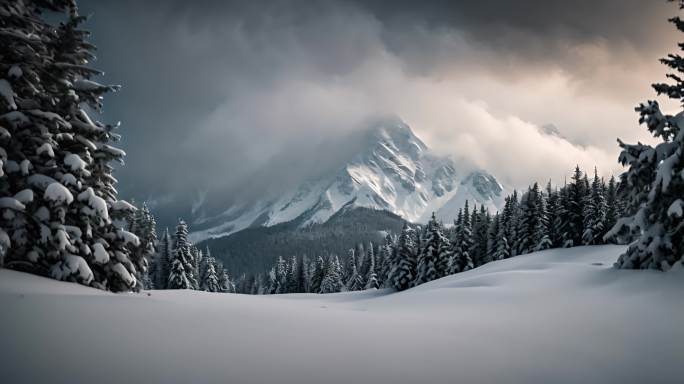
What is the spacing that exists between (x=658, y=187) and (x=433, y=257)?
42.1 meters

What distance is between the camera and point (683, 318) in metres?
7.56

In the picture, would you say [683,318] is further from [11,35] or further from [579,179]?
[579,179]

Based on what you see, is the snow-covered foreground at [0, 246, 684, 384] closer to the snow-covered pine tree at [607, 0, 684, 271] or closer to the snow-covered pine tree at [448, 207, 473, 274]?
the snow-covered pine tree at [607, 0, 684, 271]

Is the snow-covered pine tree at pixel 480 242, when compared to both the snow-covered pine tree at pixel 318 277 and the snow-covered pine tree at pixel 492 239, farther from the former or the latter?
the snow-covered pine tree at pixel 318 277

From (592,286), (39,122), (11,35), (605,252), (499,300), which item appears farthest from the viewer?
(605,252)

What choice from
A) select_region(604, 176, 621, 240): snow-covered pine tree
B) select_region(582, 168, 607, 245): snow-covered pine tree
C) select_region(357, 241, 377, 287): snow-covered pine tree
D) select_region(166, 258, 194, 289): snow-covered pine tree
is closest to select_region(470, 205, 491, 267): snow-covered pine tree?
select_region(582, 168, 607, 245): snow-covered pine tree

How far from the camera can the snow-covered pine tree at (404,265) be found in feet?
175

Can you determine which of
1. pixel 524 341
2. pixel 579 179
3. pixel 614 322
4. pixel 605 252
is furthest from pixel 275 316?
pixel 579 179

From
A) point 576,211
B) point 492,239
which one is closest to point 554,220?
point 576,211

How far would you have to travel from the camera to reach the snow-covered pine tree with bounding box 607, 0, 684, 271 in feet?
34.4

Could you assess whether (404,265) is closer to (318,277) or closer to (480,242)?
(480,242)

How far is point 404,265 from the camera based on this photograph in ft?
177

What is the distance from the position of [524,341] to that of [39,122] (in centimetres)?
1389

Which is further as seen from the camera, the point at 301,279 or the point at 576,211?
the point at 301,279
